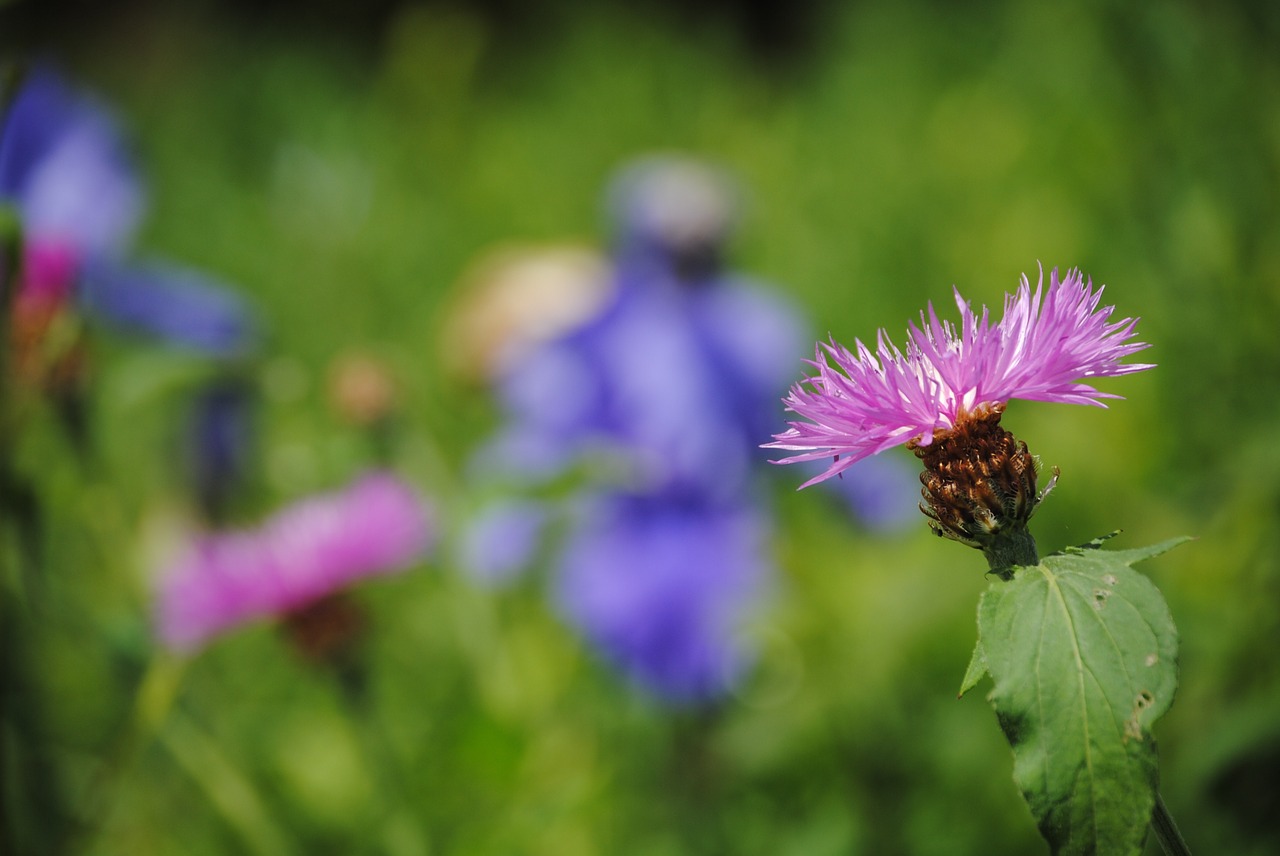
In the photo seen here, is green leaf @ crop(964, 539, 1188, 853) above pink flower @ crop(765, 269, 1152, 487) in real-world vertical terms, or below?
below

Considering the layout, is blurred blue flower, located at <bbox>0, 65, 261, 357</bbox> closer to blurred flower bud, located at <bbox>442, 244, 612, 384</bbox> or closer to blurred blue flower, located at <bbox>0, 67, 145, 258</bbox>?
blurred blue flower, located at <bbox>0, 67, 145, 258</bbox>

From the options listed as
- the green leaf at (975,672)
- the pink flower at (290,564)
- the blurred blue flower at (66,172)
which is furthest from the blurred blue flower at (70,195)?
the green leaf at (975,672)

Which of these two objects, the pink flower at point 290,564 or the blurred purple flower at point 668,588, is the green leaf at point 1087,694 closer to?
the pink flower at point 290,564

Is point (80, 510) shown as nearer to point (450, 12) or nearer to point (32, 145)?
point (32, 145)

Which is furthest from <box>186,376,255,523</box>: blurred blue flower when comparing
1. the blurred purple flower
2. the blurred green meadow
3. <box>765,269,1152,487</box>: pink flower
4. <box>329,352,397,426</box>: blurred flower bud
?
<box>765,269,1152,487</box>: pink flower

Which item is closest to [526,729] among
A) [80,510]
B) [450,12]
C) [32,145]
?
[80,510]
